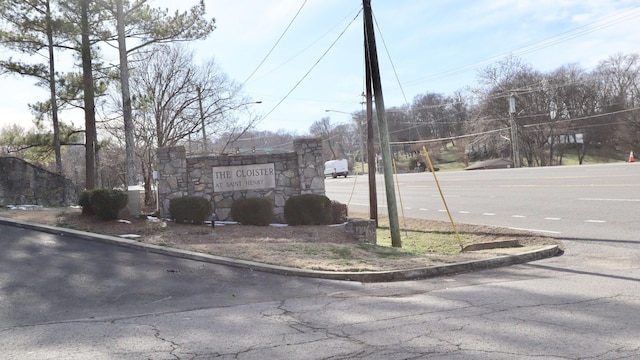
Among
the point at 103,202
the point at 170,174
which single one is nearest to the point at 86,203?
the point at 103,202

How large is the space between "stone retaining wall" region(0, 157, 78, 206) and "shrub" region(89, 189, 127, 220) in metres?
5.78

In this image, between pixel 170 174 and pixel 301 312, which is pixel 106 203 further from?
pixel 301 312

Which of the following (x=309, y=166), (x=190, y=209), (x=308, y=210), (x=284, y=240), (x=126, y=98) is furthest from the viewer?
(x=126, y=98)

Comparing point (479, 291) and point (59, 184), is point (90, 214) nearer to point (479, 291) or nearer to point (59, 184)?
point (59, 184)

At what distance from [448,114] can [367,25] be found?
332 feet

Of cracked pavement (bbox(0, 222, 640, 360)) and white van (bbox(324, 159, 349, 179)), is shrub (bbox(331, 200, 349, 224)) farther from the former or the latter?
white van (bbox(324, 159, 349, 179))

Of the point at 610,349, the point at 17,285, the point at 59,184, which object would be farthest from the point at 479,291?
the point at 59,184

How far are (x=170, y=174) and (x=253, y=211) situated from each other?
296 cm

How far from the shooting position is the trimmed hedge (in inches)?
518

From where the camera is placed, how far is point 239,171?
16328 millimetres

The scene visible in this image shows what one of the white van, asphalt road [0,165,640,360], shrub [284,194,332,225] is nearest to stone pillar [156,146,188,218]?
shrub [284,194,332,225]

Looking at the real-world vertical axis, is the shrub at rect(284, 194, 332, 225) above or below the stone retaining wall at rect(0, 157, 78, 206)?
below

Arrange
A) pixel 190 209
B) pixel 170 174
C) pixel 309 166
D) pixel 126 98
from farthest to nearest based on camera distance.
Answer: pixel 126 98
pixel 309 166
pixel 170 174
pixel 190 209

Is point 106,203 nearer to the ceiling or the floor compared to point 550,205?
nearer to the ceiling
